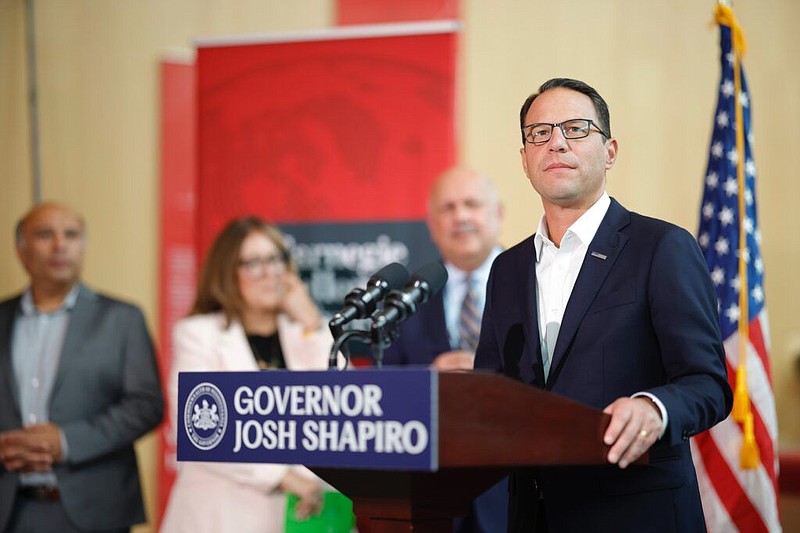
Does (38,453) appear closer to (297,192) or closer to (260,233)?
(260,233)

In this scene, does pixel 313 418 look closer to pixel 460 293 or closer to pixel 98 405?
pixel 460 293

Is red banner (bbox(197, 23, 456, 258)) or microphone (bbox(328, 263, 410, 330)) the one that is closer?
microphone (bbox(328, 263, 410, 330))

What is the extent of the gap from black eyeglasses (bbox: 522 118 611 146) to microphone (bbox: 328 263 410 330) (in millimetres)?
386

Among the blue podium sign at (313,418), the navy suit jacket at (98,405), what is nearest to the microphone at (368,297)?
the blue podium sign at (313,418)

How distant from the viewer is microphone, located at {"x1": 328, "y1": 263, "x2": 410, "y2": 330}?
5.94ft

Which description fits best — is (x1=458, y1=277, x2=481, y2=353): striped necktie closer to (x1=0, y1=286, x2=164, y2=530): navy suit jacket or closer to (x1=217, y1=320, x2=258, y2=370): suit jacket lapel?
(x1=217, y1=320, x2=258, y2=370): suit jacket lapel

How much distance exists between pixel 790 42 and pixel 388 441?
4328mm

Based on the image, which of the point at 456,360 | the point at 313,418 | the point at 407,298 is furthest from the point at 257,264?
the point at 313,418

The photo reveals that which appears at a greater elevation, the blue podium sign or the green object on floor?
the blue podium sign

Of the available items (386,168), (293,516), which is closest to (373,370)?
(293,516)

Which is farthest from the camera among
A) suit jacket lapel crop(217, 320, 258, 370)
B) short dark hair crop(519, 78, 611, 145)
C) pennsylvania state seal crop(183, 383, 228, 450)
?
suit jacket lapel crop(217, 320, 258, 370)

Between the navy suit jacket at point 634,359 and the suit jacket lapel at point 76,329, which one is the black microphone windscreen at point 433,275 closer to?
the navy suit jacket at point 634,359

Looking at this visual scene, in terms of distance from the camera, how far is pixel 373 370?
146 cm

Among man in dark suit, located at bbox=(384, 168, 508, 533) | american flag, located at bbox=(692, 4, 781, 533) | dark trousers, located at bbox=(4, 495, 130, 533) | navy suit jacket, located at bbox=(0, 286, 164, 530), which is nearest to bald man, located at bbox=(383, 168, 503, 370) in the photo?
man in dark suit, located at bbox=(384, 168, 508, 533)
